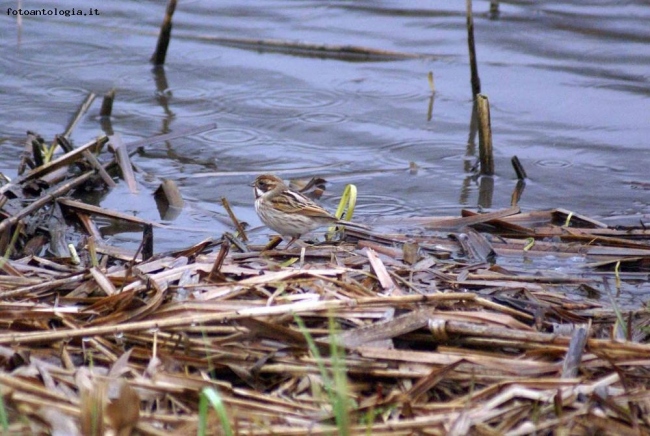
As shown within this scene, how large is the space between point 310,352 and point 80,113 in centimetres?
597

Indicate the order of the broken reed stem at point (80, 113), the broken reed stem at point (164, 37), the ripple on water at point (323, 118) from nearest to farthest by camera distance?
the broken reed stem at point (80, 113) < the ripple on water at point (323, 118) < the broken reed stem at point (164, 37)

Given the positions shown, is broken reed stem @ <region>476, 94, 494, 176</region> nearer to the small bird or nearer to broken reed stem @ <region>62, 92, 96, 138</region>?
the small bird

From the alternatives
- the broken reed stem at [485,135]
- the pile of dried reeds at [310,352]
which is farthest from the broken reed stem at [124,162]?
the broken reed stem at [485,135]

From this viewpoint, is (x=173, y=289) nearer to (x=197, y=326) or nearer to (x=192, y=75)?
(x=197, y=326)

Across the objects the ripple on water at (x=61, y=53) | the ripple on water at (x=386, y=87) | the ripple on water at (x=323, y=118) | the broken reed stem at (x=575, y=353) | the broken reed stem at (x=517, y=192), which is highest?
the broken reed stem at (x=575, y=353)

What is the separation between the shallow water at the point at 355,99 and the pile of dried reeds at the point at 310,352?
228cm

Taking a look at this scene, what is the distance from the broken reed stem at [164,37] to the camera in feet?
35.5

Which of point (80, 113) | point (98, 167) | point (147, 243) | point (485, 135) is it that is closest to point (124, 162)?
point (98, 167)

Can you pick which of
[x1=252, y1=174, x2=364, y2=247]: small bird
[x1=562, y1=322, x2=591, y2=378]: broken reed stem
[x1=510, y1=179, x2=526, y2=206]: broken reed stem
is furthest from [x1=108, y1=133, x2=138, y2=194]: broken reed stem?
[x1=562, y1=322, x2=591, y2=378]: broken reed stem

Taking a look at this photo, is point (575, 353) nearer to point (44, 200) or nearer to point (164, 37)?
point (44, 200)

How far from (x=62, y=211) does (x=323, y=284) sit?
2.98 metres

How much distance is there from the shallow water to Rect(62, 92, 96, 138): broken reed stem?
6.0 inches

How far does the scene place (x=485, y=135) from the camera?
26.9 ft

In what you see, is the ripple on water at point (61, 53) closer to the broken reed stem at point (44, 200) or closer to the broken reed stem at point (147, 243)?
the broken reed stem at point (44, 200)
